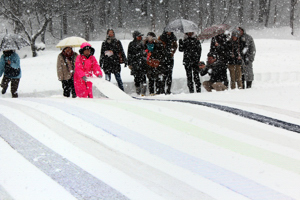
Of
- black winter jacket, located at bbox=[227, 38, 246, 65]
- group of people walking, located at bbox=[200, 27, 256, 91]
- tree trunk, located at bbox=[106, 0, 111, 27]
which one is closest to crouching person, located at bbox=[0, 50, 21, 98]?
group of people walking, located at bbox=[200, 27, 256, 91]

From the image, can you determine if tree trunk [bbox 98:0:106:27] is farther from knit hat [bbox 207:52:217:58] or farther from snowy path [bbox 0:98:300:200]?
snowy path [bbox 0:98:300:200]

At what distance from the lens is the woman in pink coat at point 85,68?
6883 millimetres

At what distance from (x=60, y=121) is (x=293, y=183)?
5.17 feet

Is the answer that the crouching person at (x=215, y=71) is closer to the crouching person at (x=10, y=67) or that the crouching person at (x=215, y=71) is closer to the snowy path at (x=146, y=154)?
the crouching person at (x=10, y=67)

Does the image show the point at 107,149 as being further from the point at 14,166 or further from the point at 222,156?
the point at 222,156

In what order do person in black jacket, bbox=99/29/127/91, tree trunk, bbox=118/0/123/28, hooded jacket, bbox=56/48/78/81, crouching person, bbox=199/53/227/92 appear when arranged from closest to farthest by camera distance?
1. hooded jacket, bbox=56/48/78/81
2. crouching person, bbox=199/53/227/92
3. person in black jacket, bbox=99/29/127/91
4. tree trunk, bbox=118/0/123/28

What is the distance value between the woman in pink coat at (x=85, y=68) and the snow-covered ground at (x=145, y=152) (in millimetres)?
3773

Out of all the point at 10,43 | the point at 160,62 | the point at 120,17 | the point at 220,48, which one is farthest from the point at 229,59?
the point at 120,17

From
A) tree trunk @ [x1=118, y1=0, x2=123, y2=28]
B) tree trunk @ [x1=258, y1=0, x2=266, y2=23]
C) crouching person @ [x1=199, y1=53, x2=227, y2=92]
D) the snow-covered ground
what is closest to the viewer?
the snow-covered ground

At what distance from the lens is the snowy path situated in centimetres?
173

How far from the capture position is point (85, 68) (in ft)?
22.8

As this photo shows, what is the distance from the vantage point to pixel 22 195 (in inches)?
62.2

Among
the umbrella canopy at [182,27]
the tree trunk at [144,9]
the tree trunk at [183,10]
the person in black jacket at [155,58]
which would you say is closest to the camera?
the person in black jacket at [155,58]

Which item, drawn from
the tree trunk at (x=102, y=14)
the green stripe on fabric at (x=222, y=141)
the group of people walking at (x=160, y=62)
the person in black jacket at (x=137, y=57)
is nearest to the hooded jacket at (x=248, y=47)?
the group of people walking at (x=160, y=62)
